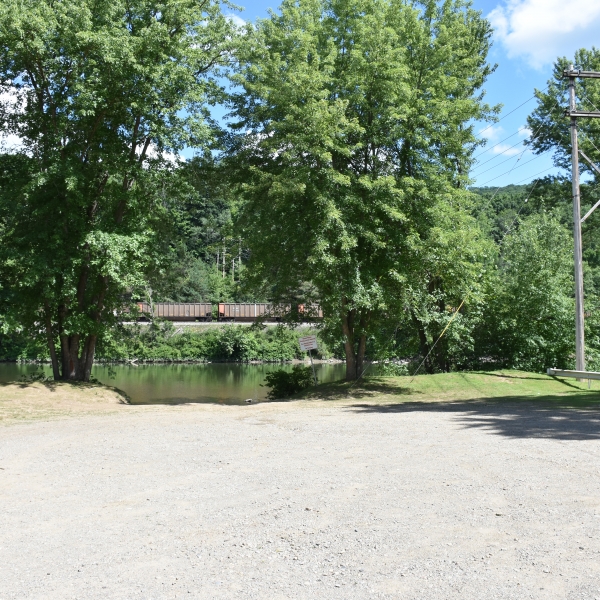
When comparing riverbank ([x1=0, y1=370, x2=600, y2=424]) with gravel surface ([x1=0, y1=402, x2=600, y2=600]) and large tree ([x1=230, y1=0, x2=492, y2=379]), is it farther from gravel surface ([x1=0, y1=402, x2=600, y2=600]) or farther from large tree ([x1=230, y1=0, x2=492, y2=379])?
gravel surface ([x1=0, y1=402, x2=600, y2=600])

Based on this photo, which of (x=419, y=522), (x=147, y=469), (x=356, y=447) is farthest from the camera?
(x=356, y=447)

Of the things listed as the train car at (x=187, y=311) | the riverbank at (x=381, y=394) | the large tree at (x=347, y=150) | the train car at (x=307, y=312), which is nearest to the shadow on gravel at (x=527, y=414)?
the riverbank at (x=381, y=394)

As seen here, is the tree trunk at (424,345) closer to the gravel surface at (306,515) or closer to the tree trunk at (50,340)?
the tree trunk at (50,340)

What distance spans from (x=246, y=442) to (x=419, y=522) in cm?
466

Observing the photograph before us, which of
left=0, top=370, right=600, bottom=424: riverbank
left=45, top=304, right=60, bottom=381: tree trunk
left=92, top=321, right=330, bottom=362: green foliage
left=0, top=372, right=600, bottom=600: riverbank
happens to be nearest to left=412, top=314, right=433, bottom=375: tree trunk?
left=0, top=370, right=600, bottom=424: riverbank

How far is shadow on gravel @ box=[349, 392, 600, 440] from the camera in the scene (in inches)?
411

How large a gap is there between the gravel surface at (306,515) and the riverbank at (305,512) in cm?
2

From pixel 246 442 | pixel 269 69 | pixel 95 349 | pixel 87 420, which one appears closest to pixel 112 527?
pixel 246 442

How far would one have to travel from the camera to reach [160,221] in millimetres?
20422

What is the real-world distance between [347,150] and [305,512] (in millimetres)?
13019

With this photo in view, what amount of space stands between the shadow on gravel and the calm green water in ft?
29.6

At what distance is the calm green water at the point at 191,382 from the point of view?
83.0ft

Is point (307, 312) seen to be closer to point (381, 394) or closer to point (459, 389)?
point (381, 394)

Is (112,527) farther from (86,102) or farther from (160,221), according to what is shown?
(160,221)
